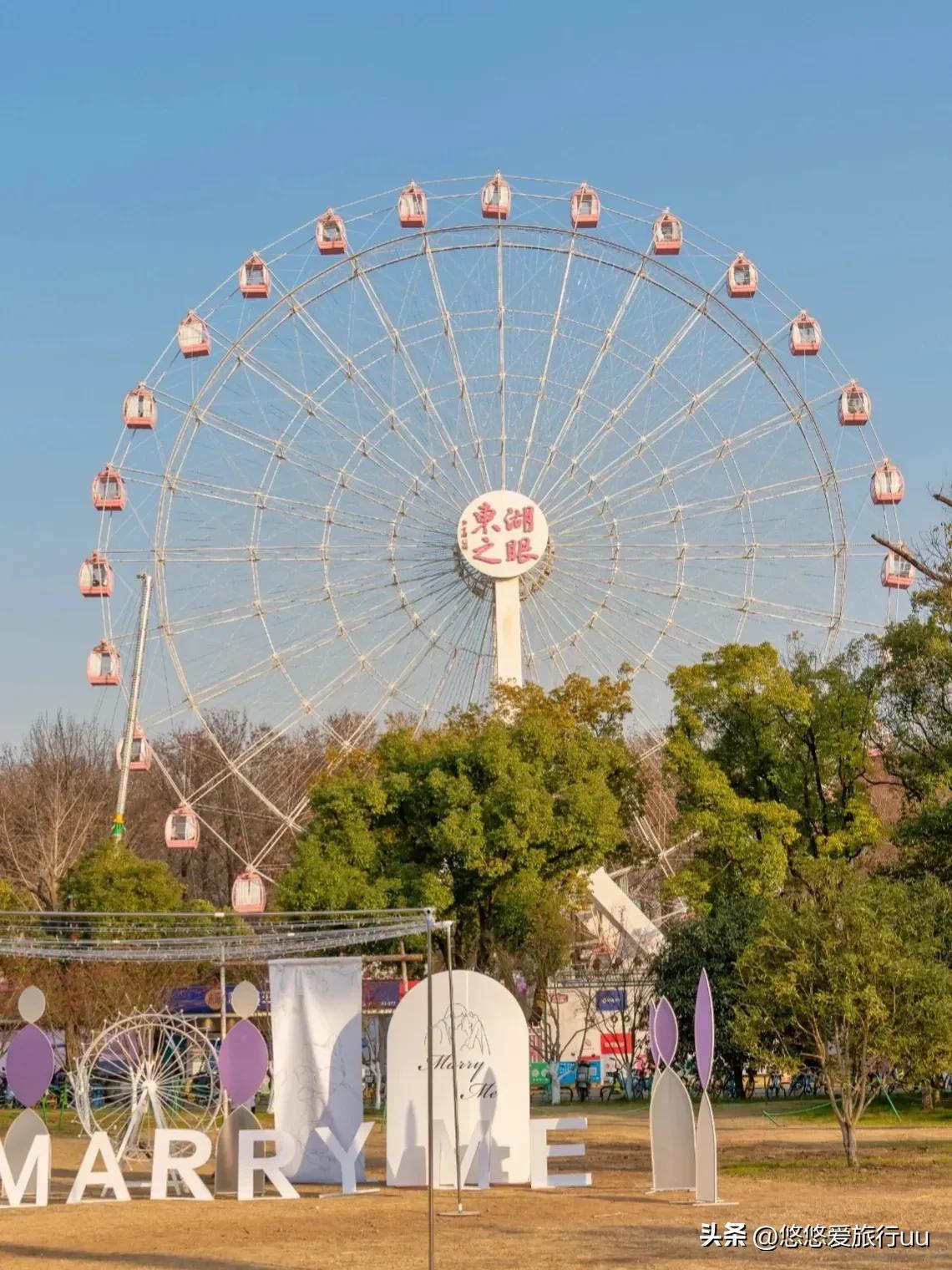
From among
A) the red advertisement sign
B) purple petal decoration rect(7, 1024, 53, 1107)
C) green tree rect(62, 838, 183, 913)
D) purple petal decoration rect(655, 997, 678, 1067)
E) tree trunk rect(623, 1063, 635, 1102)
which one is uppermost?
green tree rect(62, 838, 183, 913)

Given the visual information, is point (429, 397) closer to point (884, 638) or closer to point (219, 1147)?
point (884, 638)

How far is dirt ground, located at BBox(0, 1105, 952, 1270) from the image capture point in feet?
54.6

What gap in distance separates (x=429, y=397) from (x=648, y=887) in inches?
1346

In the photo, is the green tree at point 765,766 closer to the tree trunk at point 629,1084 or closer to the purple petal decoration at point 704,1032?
the tree trunk at point 629,1084

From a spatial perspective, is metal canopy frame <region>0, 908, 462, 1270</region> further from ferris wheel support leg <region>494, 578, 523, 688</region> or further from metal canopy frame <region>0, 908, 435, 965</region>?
ferris wheel support leg <region>494, 578, 523, 688</region>

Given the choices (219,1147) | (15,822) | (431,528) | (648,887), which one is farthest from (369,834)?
(648,887)

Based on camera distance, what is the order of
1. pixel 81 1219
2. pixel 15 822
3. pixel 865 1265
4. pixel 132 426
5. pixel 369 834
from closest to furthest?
1. pixel 865 1265
2. pixel 81 1219
3. pixel 369 834
4. pixel 132 426
5. pixel 15 822

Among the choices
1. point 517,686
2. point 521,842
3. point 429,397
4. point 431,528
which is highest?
point 429,397

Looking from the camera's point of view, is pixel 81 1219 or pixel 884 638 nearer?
pixel 81 1219

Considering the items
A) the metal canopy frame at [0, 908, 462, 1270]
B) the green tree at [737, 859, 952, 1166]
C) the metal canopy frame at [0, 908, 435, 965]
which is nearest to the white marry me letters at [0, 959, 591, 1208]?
the metal canopy frame at [0, 908, 462, 1270]

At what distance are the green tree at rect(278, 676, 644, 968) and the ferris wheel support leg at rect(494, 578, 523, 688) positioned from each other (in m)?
0.62

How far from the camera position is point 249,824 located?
257ft

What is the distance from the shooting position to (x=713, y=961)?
4059 centimetres

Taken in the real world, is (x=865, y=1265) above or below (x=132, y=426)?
below
